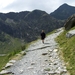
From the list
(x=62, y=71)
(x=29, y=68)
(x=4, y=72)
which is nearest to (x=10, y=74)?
(x=4, y=72)

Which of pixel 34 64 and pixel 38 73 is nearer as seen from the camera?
pixel 38 73

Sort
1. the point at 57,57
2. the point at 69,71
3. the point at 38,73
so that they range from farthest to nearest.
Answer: the point at 57,57
the point at 38,73
the point at 69,71

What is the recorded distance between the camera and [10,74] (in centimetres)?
2011

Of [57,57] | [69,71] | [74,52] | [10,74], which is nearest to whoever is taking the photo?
[69,71]

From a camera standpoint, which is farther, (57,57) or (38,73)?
(57,57)

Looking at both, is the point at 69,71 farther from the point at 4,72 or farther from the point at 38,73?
the point at 4,72

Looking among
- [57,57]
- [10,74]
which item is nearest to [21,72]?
[10,74]

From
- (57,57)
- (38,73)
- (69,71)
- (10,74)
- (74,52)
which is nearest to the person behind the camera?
(69,71)

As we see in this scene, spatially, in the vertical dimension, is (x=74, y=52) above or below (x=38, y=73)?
above

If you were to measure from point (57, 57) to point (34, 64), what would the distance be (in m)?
3.19

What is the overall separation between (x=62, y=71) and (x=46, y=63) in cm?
466

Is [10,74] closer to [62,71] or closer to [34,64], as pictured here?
[34,64]

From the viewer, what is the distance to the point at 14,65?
23.9 meters

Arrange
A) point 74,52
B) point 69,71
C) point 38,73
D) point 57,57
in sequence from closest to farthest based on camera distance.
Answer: point 69,71 → point 38,73 → point 74,52 → point 57,57
